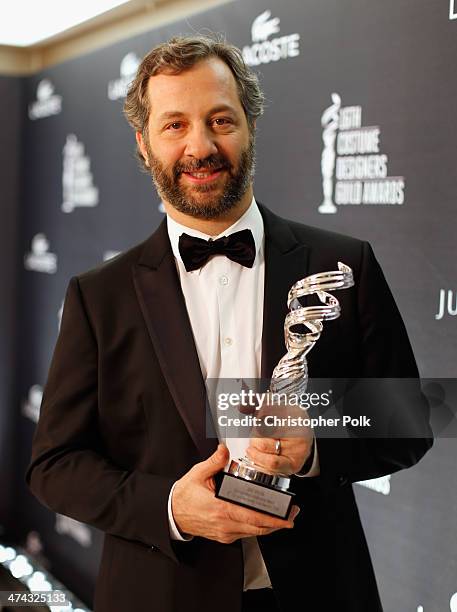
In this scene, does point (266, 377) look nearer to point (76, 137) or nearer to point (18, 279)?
point (76, 137)

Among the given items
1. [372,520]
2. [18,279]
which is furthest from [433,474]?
[18,279]

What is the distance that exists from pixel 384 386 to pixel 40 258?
3.24 m

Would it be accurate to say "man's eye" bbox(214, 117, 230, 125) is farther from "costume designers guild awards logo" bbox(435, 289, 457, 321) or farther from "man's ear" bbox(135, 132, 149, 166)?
"costume designers guild awards logo" bbox(435, 289, 457, 321)

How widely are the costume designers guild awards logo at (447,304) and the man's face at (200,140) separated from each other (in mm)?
645

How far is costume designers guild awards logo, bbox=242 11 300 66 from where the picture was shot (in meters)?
2.66

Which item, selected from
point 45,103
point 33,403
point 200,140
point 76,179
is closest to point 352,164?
point 200,140

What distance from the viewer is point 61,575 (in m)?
4.31

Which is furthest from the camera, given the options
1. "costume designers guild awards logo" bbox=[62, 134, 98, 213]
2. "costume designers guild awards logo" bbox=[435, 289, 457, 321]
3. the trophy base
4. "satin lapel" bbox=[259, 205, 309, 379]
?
"costume designers guild awards logo" bbox=[62, 134, 98, 213]

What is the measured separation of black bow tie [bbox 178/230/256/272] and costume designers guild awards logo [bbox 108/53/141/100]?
6.56 feet

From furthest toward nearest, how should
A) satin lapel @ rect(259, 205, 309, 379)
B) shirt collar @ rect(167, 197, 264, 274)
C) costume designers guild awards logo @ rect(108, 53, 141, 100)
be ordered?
costume designers guild awards logo @ rect(108, 53, 141, 100)
shirt collar @ rect(167, 197, 264, 274)
satin lapel @ rect(259, 205, 309, 379)

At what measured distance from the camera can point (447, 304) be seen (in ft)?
6.81

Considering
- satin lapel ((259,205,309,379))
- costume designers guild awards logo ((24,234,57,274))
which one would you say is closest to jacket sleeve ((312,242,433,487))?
satin lapel ((259,205,309,379))

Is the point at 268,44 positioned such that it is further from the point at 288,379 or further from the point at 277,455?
the point at 277,455

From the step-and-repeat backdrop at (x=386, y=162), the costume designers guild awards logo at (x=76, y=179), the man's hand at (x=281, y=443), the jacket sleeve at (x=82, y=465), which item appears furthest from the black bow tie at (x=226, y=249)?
the costume designers guild awards logo at (x=76, y=179)
